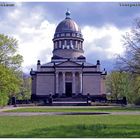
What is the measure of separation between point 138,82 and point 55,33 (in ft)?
174

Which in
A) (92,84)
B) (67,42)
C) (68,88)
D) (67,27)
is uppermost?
(67,27)

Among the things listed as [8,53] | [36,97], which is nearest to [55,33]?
[36,97]

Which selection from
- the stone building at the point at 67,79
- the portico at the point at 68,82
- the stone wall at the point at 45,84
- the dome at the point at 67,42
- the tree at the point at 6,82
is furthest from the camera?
the dome at the point at 67,42

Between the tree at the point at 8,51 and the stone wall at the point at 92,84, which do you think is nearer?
the tree at the point at 8,51

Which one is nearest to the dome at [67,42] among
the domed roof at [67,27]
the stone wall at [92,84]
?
the domed roof at [67,27]

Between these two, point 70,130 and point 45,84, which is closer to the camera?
point 70,130

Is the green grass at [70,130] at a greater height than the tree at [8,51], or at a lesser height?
lesser

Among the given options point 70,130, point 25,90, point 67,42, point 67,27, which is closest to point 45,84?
point 25,90

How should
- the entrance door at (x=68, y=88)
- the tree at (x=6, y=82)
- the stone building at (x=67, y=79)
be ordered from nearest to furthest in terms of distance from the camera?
1. the tree at (x=6, y=82)
2. the stone building at (x=67, y=79)
3. the entrance door at (x=68, y=88)

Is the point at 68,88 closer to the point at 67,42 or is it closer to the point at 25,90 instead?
the point at 25,90

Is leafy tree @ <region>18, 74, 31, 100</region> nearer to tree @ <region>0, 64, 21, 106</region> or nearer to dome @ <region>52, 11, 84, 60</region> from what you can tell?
dome @ <region>52, 11, 84, 60</region>

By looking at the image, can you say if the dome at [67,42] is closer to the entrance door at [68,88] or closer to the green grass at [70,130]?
the entrance door at [68,88]

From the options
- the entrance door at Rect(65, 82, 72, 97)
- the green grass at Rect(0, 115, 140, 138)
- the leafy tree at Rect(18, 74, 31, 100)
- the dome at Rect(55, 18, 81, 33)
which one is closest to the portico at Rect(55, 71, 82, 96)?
the entrance door at Rect(65, 82, 72, 97)

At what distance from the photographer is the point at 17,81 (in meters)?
48.0
